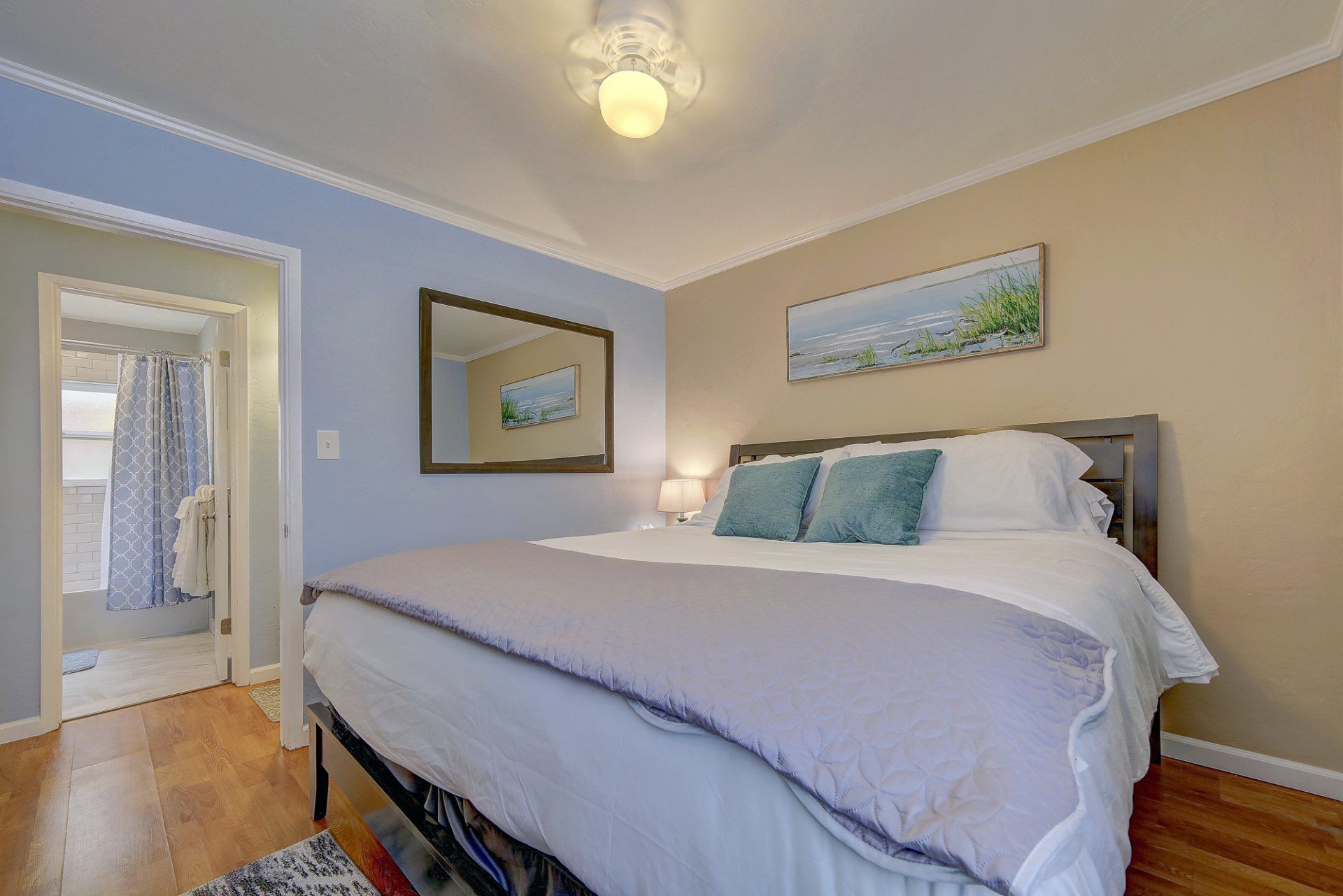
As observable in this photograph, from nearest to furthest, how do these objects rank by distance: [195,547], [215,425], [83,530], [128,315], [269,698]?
[269,698], [215,425], [195,547], [128,315], [83,530]

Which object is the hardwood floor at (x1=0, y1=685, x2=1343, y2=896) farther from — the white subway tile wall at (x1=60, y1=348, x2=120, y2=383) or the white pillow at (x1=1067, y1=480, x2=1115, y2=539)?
the white subway tile wall at (x1=60, y1=348, x2=120, y2=383)

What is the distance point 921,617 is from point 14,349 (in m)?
3.61

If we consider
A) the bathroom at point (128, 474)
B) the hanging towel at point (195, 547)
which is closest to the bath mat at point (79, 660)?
the bathroom at point (128, 474)

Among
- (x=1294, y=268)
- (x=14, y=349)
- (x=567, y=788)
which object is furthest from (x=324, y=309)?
(x=1294, y=268)

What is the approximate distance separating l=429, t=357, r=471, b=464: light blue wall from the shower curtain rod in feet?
6.63

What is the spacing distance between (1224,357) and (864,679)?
217cm

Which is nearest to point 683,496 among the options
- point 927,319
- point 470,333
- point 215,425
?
point 470,333

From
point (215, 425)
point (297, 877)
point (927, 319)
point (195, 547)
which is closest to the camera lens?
point (297, 877)

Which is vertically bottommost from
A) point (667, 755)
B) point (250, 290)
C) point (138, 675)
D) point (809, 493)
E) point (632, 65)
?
point (138, 675)

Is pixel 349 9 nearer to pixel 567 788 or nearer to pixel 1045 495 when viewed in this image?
pixel 567 788

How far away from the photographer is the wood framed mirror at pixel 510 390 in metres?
2.79

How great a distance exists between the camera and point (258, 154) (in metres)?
2.26

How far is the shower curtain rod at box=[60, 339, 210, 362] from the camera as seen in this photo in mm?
3729

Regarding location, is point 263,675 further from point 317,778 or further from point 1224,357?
point 1224,357
